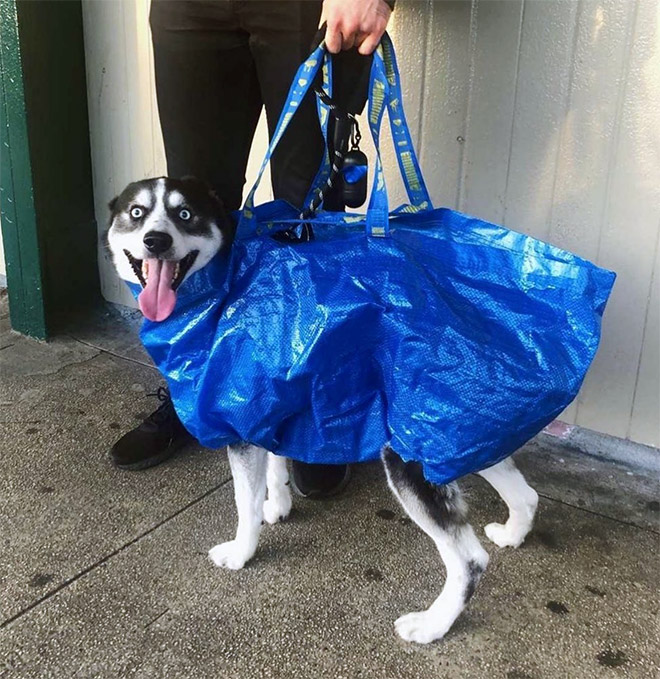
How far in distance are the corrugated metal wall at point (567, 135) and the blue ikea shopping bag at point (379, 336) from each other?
2.93 feet

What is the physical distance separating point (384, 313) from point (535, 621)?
958 millimetres

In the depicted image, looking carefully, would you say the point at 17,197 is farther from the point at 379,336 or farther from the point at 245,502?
the point at 379,336

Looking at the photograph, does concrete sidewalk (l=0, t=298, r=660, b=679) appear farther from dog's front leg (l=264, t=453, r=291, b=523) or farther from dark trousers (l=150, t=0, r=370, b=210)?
dark trousers (l=150, t=0, r=370, b=210)

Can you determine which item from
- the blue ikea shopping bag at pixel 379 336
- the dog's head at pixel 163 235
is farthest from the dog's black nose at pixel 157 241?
the blue ikea shopping bag at pixel 379 336

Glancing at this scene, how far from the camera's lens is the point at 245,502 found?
81.2 inches

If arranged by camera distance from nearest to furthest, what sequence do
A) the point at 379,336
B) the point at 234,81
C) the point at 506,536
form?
the point at 379,336, the point at 506,536, the point at 234,81

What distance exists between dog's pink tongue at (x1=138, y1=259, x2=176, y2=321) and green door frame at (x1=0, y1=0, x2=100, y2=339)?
6.67 feet

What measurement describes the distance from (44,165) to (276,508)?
7.39 ft

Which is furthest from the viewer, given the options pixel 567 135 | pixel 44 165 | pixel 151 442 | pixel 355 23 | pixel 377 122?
pixel 44 165

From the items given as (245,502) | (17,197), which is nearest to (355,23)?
(245,502)

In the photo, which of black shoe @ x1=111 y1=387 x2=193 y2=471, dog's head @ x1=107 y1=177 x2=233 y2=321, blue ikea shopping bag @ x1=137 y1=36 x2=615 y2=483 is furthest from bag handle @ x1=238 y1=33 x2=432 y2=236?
black shoe @ x1=111 y1=387 x2=193 y2=471

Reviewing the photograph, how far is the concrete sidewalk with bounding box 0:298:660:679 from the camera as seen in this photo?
178 cm

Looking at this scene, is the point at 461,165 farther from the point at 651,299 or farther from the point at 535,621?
the point at 535,621

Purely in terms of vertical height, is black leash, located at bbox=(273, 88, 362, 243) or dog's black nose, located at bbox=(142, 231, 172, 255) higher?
black leash, located at bbox=(273, 88, 362, 243)
